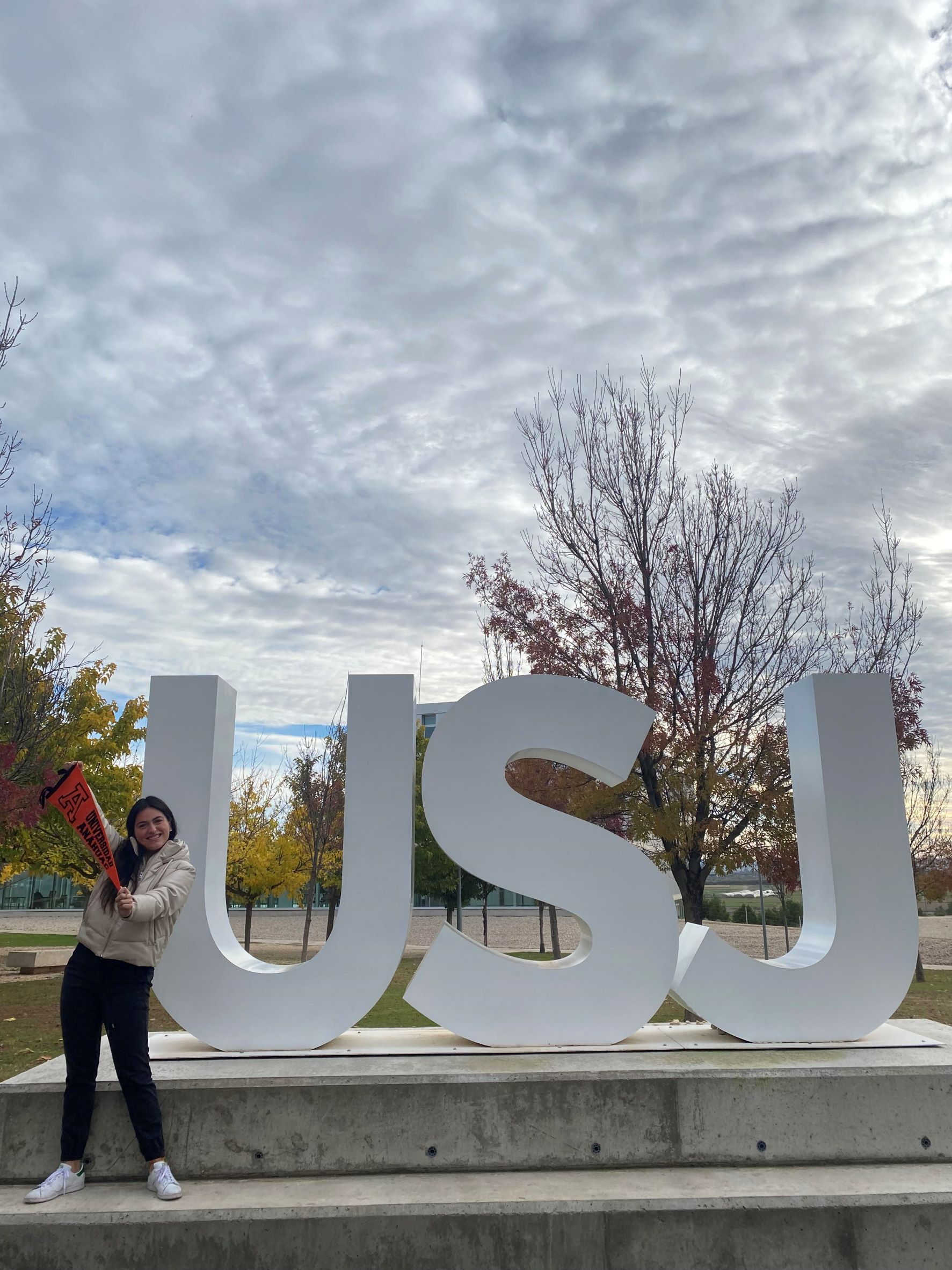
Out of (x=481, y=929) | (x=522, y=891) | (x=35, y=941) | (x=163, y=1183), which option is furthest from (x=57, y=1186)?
(x=35, y=941)

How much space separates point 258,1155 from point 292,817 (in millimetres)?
16773

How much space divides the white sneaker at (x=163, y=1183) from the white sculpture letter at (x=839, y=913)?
2.98 metres

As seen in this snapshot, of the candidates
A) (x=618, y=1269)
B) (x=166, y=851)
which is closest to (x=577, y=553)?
(x=166, y=851)

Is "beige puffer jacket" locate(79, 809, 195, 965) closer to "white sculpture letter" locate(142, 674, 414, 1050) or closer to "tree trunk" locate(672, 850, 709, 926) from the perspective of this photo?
"white sculpture letter" locate(142, 674, 414, 1050)

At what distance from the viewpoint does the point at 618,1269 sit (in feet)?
12.8

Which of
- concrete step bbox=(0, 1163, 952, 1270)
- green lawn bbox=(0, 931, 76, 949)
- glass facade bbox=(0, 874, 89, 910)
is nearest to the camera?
concrete step bbox=(0, 1163, 952, 1270)

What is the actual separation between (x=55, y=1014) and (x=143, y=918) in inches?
367

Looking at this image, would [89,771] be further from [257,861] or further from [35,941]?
[35,941]

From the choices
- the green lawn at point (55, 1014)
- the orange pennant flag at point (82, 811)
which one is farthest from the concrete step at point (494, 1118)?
the green lawn at point (55, 1014)

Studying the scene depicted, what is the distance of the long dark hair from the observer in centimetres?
429

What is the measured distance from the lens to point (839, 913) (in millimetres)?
5301

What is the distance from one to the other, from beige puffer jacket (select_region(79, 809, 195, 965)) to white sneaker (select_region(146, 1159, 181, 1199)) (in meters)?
0.95

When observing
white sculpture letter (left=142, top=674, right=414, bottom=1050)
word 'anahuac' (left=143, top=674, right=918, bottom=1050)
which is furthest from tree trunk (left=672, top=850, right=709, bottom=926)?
white sculpture letter (left=142, top=674, right=414, bottom=1050)

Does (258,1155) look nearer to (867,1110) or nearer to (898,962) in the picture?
(867,1110)
